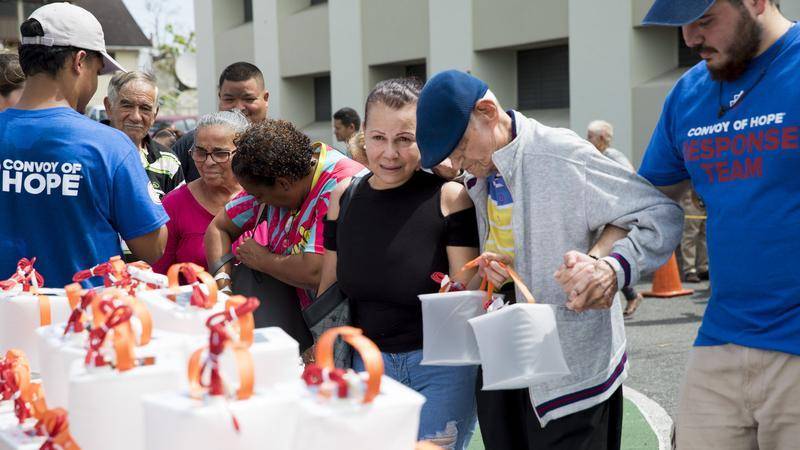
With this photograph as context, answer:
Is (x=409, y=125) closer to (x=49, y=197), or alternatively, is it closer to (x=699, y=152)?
(x=699, y=152)

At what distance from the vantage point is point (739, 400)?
2.68 meters

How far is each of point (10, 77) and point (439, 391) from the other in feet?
9.31

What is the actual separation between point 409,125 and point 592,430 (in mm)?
1102

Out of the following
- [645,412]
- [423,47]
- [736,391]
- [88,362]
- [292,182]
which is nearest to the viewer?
[88,362]

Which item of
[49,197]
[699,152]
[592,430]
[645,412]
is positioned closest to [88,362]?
[49,197]

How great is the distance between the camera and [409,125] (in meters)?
3.01

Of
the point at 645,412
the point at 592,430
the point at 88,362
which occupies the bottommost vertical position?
the point at 645,412

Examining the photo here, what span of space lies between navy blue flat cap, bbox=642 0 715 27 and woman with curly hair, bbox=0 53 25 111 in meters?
3.25

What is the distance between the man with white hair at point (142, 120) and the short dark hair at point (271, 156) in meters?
1.96

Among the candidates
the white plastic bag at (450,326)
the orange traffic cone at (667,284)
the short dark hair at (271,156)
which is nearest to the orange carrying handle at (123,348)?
the white plastic bag at (450,326)

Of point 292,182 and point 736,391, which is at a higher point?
point 292,182

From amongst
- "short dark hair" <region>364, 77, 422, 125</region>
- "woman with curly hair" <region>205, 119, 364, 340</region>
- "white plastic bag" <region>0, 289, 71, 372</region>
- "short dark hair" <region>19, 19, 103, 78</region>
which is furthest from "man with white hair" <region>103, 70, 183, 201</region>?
"white plastic bag" <region>0, 289, 71, 372</region>

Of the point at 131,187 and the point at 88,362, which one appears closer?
the point at 88,362

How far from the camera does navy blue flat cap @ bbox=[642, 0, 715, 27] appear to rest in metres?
2.49
